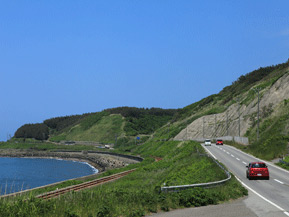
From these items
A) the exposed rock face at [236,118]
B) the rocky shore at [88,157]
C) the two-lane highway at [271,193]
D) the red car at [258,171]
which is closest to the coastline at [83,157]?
the rocky shore at [88,157]

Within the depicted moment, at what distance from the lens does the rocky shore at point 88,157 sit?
11375 centimetres

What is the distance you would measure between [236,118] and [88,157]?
6519cm

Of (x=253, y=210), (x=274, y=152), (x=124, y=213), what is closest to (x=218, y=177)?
(x=253, y=210)

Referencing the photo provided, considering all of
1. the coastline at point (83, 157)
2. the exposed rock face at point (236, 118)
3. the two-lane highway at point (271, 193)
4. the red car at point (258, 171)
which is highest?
the exposed rock face at point (236, 118)

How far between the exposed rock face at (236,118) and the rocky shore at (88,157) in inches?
971

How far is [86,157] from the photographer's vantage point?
147 meters

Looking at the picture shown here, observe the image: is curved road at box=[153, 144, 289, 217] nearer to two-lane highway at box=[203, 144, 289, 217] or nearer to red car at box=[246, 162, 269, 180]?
two-lane highway at box=[203, 144, 289, 217]

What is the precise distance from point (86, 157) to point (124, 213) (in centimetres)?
13493

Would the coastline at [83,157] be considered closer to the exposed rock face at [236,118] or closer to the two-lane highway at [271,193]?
the exposed rock face at [236,118]

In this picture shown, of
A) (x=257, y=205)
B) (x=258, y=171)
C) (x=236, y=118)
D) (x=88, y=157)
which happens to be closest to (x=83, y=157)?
(x=88, y=157)

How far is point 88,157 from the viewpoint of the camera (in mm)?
145625

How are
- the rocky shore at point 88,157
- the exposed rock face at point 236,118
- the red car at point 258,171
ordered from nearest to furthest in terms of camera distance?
the red car at point 258,171, the exposed rock face at point 236,118, the rocky shore at point 88,157

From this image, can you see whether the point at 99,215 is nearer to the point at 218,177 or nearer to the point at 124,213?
the point at 124,213

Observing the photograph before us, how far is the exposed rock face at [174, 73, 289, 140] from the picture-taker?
285 ft
